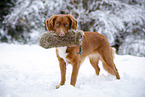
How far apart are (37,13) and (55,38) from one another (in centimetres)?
560

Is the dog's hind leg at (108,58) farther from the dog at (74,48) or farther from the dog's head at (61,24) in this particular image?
the dog's head at (61,24)

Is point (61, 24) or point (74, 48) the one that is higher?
point (61, 24)

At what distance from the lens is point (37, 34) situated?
753 cm

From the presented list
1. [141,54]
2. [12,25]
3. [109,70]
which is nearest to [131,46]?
[141,54]

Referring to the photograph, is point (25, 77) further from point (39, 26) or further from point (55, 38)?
point (39, 26)

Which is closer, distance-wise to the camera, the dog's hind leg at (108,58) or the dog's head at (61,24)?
the dog's head at (61,24)

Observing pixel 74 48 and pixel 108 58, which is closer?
pixel 74 48

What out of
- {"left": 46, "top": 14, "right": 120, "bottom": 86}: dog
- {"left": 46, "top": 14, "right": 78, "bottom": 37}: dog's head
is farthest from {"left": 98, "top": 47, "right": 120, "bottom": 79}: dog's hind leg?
{"left": 46, "top": 14, "right": 78, "bottom": 37}: dog's head

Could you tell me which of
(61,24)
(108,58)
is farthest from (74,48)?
(108,58)

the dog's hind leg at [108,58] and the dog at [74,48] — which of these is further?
the dog's hind leg at [108,58]

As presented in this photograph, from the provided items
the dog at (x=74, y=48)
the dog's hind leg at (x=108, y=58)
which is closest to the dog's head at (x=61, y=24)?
the dog at (x=74, y=48)

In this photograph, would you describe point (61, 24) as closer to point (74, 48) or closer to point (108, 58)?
point (74, 48)

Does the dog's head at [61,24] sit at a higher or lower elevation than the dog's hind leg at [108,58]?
higher

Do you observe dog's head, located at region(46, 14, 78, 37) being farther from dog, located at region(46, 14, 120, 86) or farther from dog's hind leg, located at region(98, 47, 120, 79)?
dog's hind leg, located at region(98, 47, 120, 79)
